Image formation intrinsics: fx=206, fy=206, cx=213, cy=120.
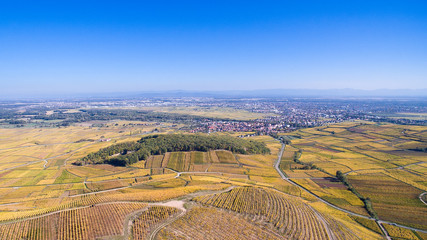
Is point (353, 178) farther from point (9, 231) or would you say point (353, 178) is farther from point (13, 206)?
point (13, 206)

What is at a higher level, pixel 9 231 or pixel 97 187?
pixel 9 231

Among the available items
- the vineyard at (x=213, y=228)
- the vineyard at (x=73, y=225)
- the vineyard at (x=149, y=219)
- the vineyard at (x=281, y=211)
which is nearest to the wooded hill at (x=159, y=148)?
the vineyard at (x=73, y=225)

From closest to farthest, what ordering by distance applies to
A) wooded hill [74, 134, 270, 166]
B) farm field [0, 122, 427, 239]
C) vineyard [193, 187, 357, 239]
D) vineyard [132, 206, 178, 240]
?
vineyard [132, 206, 178, 240] < farm field [0, 122, 427, 239] < vineyard [193, 187, 357, 239] < wooded hill [74, 134, 270, 166]

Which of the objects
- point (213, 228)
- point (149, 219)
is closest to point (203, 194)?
point (213, 228)

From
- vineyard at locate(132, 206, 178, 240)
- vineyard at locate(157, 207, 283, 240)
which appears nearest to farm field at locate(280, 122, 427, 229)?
vineyard at locate(157, 207, 283, 240)

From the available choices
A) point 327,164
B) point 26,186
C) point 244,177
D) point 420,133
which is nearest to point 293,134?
point 327,164

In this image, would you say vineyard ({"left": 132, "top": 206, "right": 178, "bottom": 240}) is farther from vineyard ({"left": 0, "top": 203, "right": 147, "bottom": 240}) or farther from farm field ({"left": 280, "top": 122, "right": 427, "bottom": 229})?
farm field ({"left": 280, "top": 122, "right": 427, "bottom": 229})

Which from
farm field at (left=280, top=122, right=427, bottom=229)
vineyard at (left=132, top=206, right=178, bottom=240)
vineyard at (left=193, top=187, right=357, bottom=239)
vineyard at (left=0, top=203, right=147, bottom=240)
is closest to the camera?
vineyard at (left=0, top=203, right=147, bottom=240)

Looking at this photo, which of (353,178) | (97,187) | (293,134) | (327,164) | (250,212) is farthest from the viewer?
(293,134)
